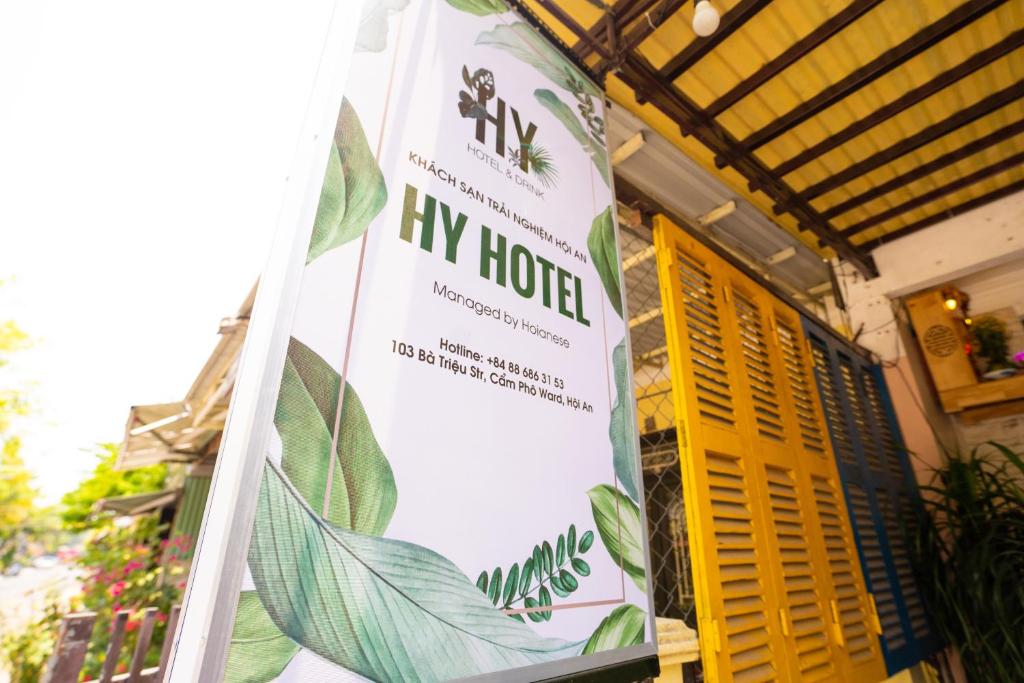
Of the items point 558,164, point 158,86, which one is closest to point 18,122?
point 158,86

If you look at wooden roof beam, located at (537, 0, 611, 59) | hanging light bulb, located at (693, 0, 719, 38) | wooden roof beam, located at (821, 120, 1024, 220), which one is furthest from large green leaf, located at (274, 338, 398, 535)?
wooden roof beam, located at (821, 120, 1024, 220)

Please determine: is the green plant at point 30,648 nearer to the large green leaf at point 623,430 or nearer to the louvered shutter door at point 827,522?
the large green leaf at point 623,430

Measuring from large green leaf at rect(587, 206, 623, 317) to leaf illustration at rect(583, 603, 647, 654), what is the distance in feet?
2.36

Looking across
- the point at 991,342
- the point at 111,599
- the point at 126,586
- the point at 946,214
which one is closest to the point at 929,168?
the point at 946,214

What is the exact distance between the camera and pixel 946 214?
11.3 ft

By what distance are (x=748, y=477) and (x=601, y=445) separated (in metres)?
0.86

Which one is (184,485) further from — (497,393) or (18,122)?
(497,393)

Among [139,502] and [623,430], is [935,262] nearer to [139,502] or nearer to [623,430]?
[623,430]

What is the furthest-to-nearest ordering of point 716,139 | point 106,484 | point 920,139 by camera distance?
point 106,484 → point 920,139 → point 716,139

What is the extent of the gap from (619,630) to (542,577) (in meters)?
0.24

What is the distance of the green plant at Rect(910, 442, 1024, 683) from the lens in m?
2.13

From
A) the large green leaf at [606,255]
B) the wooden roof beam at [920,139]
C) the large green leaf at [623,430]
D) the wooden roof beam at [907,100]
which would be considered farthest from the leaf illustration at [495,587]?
the wooden roof beam at [920,139]

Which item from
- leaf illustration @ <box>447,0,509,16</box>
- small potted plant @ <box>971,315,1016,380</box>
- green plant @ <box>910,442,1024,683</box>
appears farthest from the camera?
small potted plant @ <box>971,315,1016,380</box>

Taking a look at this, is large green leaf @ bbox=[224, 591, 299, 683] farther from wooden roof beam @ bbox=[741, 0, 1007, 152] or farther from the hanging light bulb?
wooden roof beam @ bbox=[741, 0, 1007, 152]
